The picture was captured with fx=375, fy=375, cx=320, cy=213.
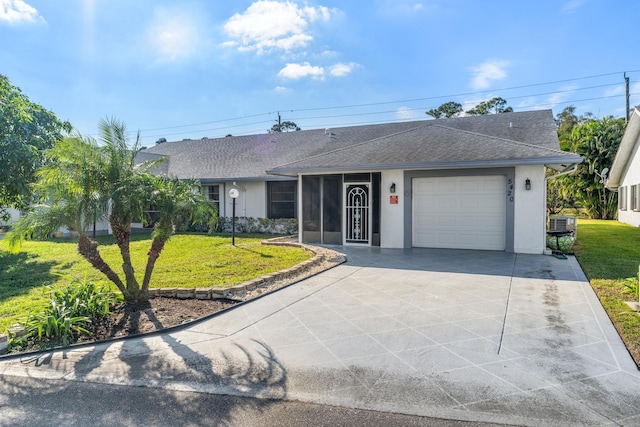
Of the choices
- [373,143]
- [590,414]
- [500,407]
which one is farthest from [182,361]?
[373,143]

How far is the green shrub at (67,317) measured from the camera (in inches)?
181

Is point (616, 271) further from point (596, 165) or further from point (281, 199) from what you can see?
point (596, 165)

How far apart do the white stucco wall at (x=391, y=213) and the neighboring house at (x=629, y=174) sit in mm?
11419

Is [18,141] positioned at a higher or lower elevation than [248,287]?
higher

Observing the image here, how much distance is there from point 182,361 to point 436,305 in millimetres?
3676

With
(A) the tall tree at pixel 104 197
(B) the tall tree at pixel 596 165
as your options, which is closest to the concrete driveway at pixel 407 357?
(A) the tall tree at pixel 104 197

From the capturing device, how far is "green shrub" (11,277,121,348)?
15.1ft

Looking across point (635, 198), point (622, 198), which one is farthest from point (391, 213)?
point (622, 198)

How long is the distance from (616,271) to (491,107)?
126 ft

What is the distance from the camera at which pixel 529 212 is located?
10086 millimetres

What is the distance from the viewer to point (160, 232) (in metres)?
5.49

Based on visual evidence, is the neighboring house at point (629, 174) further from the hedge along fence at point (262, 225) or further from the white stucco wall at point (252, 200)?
the white stucco wall at point (252, 200)

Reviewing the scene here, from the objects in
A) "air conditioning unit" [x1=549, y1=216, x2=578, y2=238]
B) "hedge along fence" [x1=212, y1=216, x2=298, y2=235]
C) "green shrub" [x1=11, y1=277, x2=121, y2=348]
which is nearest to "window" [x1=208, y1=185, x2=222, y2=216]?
"hedge along fence" [x1=212, y1=216, x2=298, y2=235]

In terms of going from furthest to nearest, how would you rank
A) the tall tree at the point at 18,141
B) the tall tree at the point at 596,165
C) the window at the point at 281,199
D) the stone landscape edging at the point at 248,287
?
1. the tall tree at the point at 596,165
2. the window at the point at 281,199
3. the tall tree at the point at 18,141
4. the stone landscape edging at the point at 248,287
